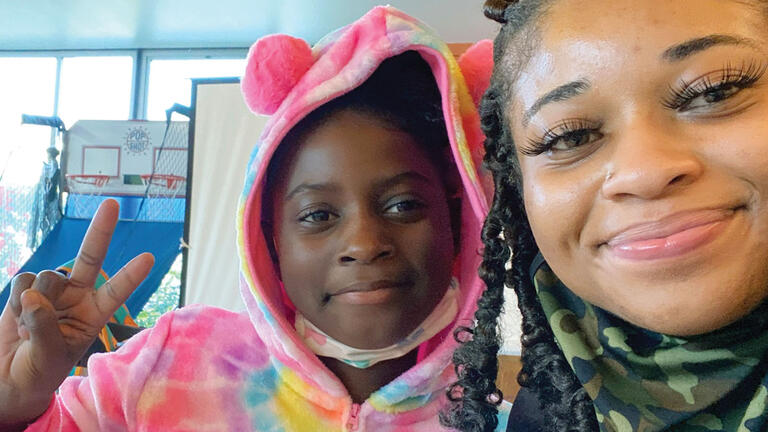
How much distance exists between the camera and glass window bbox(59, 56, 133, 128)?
189 inches

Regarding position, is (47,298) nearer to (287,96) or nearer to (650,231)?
(287,96)

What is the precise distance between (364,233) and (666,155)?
45cm

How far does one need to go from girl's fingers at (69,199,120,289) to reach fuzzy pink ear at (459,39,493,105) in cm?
58

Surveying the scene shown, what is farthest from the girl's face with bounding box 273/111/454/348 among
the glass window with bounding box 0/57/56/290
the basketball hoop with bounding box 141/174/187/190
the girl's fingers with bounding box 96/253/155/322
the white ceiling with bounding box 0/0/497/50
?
the white ceiling with bounding box 0/0/497/50

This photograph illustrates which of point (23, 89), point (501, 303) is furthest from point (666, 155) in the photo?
point (23, 89)

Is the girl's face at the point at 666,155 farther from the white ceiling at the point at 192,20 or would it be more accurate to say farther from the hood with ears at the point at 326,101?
the white ceiling at the point at 192,20

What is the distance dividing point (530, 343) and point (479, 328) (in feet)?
0.27

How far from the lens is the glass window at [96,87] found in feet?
15.8

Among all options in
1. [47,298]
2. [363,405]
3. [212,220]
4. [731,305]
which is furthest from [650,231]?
[212,220]

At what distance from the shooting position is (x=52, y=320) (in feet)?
2.65

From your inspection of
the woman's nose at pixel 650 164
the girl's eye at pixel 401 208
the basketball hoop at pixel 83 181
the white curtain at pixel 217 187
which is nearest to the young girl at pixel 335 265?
the girl's eye at pixel 401 208

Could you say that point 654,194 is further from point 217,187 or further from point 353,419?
point 217,187

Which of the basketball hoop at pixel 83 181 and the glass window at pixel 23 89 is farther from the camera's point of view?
the glass window at pixel 23 89

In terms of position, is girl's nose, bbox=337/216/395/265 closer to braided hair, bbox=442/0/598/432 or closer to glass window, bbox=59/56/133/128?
braided hair, bbox=442/0/598/432
